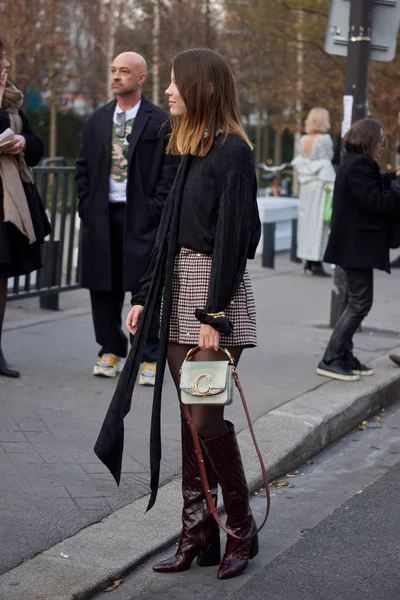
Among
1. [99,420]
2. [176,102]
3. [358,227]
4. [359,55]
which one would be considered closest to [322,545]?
[99,420]

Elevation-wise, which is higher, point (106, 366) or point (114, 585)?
point (106, 366)

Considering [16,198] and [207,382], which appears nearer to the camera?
[207,382]

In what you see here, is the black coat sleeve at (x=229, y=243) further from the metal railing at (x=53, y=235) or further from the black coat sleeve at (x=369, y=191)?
the metal railing at (x=53, y=235)

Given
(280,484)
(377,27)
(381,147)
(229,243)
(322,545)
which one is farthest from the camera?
(377,27)

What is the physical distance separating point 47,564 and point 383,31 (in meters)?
5.97

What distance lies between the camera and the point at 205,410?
384 centimetres

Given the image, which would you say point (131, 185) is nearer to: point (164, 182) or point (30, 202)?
point (164, 182)

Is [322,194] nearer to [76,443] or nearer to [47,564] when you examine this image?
[76,443]

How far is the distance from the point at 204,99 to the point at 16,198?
9.47 feet

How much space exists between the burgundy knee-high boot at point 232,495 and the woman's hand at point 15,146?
9.86 ft

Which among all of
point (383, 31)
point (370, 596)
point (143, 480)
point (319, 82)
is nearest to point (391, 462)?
point (143, 480)

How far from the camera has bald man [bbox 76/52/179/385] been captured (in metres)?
6.38

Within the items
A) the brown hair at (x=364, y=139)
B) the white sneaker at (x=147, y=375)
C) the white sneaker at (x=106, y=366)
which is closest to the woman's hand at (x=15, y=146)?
the white sneaker at (x=106, y=366)

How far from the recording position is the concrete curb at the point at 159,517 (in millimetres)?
3756
